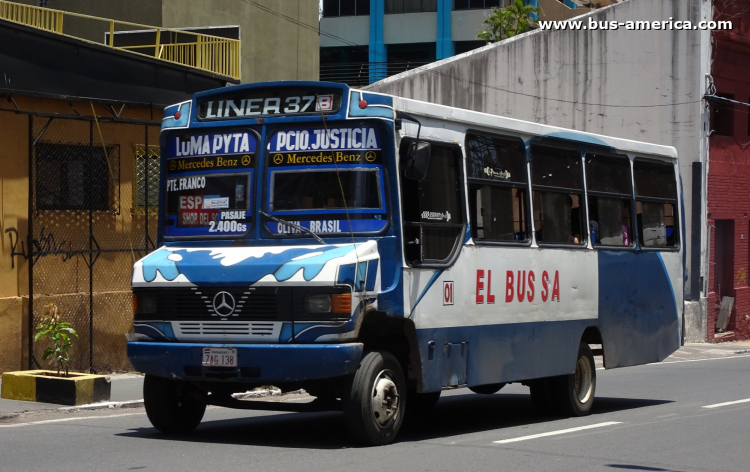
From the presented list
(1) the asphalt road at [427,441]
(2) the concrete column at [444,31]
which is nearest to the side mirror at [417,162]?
(1) the asphalt road at [427,441]

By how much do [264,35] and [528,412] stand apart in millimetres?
20586

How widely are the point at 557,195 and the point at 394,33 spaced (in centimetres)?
4306

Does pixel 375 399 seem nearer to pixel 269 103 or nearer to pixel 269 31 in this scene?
pixel 269 103

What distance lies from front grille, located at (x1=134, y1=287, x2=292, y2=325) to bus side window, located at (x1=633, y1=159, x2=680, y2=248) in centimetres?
596

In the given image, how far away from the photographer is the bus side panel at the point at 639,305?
40.0 ft

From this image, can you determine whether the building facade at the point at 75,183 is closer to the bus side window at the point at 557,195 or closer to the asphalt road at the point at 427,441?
the asphalt road at the point at 427,441

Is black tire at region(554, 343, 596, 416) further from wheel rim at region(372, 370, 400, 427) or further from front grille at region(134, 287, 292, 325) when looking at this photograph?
front grille at region(134, 287, 292, 325)

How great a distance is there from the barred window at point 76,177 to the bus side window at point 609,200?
21.7 ft

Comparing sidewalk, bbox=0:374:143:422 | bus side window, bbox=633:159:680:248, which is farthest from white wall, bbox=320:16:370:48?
bus side window, bbox=633:159:680:248

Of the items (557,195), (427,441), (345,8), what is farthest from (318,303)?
(345,8)

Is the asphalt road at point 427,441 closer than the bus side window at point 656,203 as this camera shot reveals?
Yes

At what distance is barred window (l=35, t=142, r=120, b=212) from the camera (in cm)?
1480

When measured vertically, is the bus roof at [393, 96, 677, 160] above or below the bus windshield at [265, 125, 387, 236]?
above

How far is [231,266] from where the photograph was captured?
8.60m
